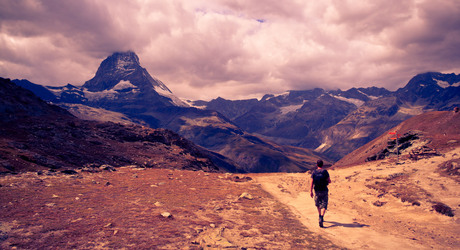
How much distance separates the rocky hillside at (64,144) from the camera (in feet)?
104

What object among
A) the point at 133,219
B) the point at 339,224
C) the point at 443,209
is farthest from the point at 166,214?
the point at 443,209

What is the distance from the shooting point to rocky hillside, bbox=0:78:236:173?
31828 millimetres

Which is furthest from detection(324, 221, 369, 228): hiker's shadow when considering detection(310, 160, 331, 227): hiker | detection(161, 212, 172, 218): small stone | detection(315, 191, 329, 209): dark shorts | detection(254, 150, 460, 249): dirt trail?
detection(161, 212, 172, 218): small stone

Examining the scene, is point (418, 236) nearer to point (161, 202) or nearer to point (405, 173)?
point (161, 202)

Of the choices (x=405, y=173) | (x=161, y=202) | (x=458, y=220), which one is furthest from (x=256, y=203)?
(x=405, y=173)

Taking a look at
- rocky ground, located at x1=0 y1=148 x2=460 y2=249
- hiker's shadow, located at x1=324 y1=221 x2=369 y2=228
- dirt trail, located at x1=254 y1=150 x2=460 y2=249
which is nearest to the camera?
rocky ground, located at x1=0 y1=148 x2=460 y2=249

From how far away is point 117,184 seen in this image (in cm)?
2266

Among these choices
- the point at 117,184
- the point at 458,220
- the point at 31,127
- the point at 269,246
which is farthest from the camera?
the point at 31,127

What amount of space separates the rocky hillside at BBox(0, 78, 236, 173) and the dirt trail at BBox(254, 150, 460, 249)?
2604cm

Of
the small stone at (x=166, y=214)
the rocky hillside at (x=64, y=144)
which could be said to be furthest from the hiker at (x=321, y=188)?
the rocky hillside at (x=64, y=144)

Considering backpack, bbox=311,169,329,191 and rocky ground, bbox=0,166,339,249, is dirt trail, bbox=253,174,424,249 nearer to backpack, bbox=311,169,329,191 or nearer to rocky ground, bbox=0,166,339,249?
rocky ground, bbox=0,166,339,249

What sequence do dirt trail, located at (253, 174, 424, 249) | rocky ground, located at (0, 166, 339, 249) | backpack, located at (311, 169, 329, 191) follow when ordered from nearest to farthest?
1. rocky ground, located at (0, 166, 339, 249)
2. dirt trail, located at (253, 174, 424, 249)
3. backpack, located at (311, 169, 329, 191)

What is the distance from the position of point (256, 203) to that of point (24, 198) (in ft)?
49.9

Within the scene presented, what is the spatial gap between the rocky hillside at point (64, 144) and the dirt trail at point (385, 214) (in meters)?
26.0
